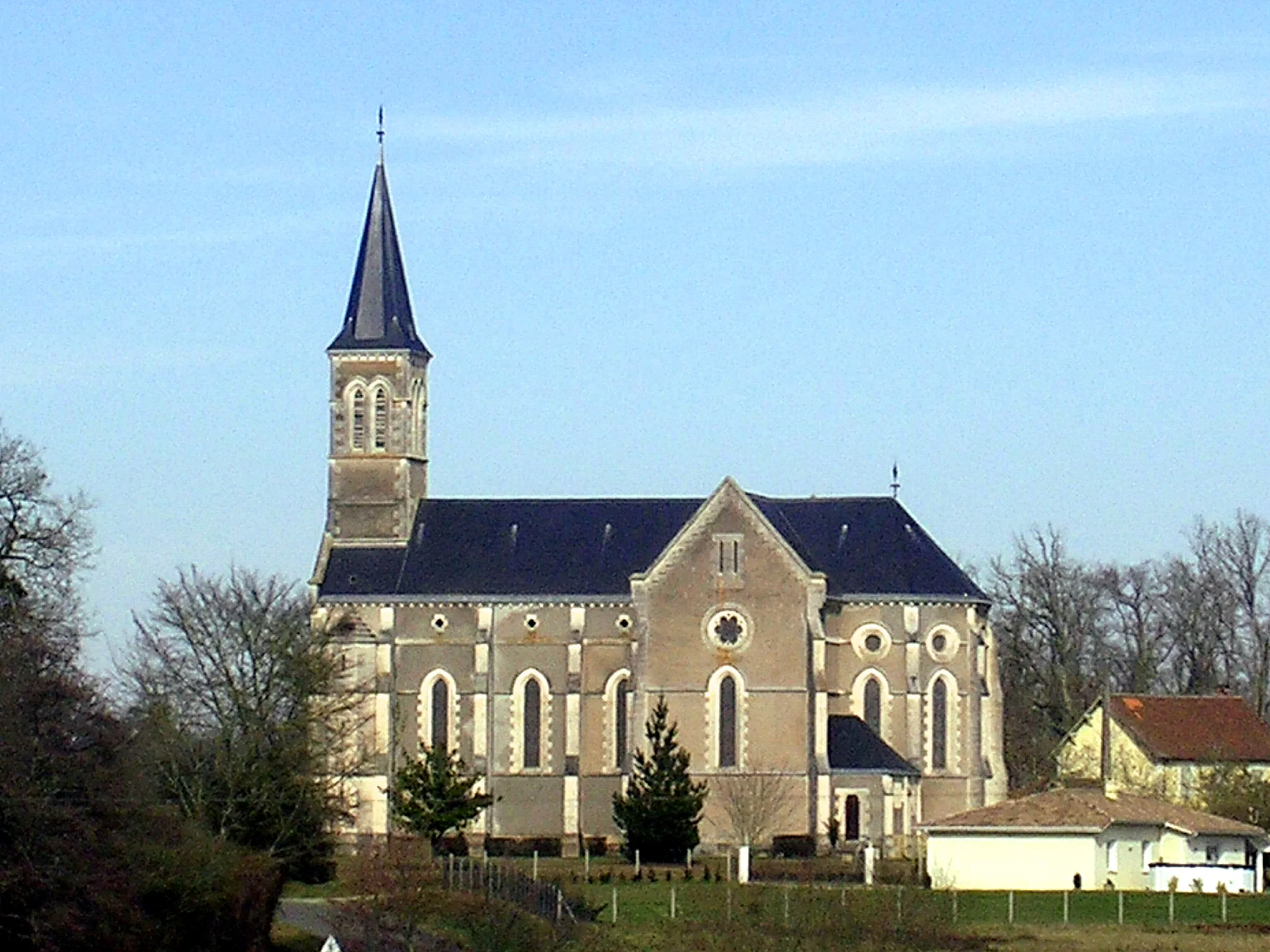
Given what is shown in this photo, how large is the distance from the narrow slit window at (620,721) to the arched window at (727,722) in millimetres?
3078

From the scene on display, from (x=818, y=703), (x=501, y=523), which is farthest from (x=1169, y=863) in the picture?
(x=501, y=523)

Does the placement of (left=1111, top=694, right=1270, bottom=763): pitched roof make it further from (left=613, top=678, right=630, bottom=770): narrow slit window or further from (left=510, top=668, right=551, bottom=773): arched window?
(left=510, top=668, right=551, bottom=773): arched window

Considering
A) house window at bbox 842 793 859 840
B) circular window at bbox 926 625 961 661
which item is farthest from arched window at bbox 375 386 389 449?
house window at bbox 842 793 859 840

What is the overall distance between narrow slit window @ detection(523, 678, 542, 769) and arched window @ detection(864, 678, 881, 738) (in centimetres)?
942

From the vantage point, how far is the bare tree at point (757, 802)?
77.6m

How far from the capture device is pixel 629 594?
81.9m

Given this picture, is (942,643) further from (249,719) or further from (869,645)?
(249,719)

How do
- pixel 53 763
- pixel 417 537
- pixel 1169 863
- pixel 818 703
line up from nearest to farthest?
pixel 53 763, pixel 1169 863, pixel 818 703, pixel 417 537

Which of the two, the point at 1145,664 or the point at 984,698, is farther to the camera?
the point at 1145,664

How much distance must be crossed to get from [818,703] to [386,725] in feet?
41.5

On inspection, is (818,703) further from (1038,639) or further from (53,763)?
(53,763)

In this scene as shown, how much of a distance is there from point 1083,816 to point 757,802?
1407 cm

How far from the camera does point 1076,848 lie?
65.8 meters

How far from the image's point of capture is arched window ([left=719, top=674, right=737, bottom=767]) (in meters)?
79.3
